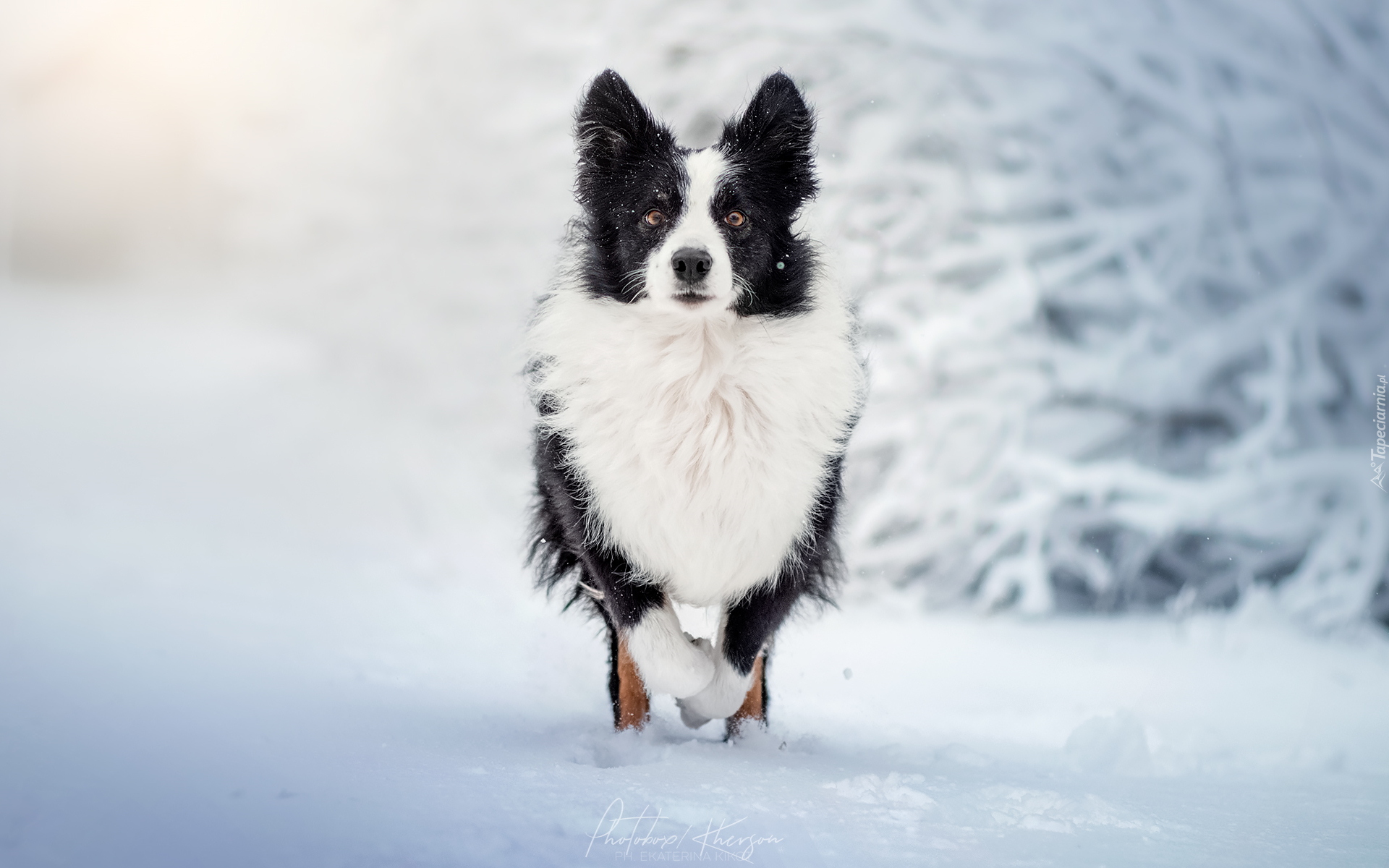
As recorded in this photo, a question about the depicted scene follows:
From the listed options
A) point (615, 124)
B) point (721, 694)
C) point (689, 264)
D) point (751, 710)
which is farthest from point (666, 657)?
point (615, 124)

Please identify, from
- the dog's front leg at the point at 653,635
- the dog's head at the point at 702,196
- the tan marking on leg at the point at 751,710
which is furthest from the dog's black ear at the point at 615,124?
the tan marking on leg at the point at 751,710

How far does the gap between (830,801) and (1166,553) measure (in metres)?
5.07

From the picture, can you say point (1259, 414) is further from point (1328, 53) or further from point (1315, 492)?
point (1328, 53)

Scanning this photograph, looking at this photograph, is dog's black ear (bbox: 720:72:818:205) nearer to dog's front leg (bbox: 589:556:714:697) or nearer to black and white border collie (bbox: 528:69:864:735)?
black and white border collie (bbox: 528:69:864:735)

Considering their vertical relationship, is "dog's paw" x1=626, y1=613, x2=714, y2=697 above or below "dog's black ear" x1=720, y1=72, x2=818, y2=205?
below

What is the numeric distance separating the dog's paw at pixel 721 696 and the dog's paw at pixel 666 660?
59 mm

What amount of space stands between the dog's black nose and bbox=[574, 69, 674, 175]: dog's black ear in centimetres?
57

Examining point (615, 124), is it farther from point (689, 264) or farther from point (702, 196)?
point (689, 264)

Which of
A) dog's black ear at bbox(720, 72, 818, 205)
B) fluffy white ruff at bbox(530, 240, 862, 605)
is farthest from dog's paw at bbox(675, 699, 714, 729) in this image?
dog's black ear at bbox(720, 72, 818, 205)

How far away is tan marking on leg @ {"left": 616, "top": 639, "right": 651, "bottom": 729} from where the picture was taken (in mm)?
3395

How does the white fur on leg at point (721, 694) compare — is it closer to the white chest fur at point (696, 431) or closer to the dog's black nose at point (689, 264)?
the white chest fur at point (696, 431)

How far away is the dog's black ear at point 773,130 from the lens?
3.27 meters

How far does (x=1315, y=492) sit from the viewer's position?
6.45 m

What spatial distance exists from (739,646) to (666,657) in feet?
0.94
